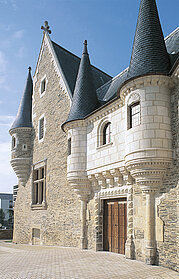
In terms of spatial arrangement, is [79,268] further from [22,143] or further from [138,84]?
[22,143]

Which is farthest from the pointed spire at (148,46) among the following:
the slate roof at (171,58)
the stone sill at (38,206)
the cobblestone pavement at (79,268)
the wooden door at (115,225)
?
the stone sill at (38,206)

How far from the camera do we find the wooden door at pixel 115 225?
10.0 metres

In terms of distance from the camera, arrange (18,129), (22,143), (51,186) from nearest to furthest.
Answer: (51,186), (22,143), (18,129)

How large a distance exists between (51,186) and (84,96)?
540 centimetres

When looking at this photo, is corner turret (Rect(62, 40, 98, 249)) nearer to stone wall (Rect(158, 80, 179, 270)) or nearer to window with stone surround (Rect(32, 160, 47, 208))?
stone wall (Rect(158, 80, 179, 270))

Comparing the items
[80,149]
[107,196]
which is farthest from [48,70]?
[107,196]

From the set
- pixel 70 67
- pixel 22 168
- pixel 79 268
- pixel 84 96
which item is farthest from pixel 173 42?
pixel 22 168

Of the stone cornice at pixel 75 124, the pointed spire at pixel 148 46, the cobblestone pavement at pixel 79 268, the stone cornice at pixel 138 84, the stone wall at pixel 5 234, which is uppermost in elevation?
the pointed spire at pixel 148 46

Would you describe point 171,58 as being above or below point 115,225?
above

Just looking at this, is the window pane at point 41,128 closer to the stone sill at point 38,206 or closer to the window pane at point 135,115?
the stone sill at point 38,206

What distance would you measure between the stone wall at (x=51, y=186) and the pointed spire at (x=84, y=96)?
1.85 m

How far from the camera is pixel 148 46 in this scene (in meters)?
9.18

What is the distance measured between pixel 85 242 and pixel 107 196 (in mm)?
2445

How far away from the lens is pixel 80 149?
12047 millimetres
